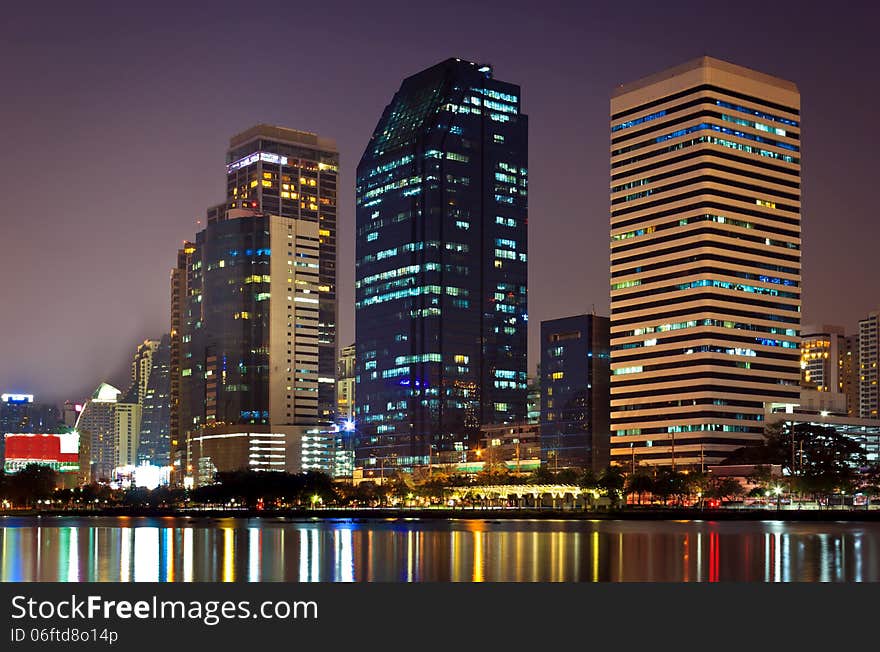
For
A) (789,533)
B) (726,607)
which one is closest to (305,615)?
(726,607)

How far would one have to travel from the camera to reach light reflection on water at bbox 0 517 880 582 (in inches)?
3253

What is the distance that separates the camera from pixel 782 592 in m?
65.6

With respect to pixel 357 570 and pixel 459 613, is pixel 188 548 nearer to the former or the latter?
pixel 357 570

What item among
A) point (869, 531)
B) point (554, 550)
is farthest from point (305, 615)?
point (869, 531)

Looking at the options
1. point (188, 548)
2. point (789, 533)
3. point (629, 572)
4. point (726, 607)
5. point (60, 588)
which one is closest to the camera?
point (726, 607)

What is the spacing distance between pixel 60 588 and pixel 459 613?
23.0 metres

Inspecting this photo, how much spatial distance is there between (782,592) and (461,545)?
175 feet

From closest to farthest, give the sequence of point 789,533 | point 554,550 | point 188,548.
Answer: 1. point 554,550
2. point 188,548
3. point 789,533

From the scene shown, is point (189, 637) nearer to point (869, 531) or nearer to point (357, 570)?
point (357, 570)

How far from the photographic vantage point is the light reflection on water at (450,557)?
3253 inches

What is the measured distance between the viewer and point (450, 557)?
324 ft

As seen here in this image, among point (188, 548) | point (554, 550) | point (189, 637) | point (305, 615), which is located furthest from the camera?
point (188, 548)

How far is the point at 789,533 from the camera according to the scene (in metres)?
144

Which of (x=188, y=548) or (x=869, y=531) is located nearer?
(x=188, y=548)
